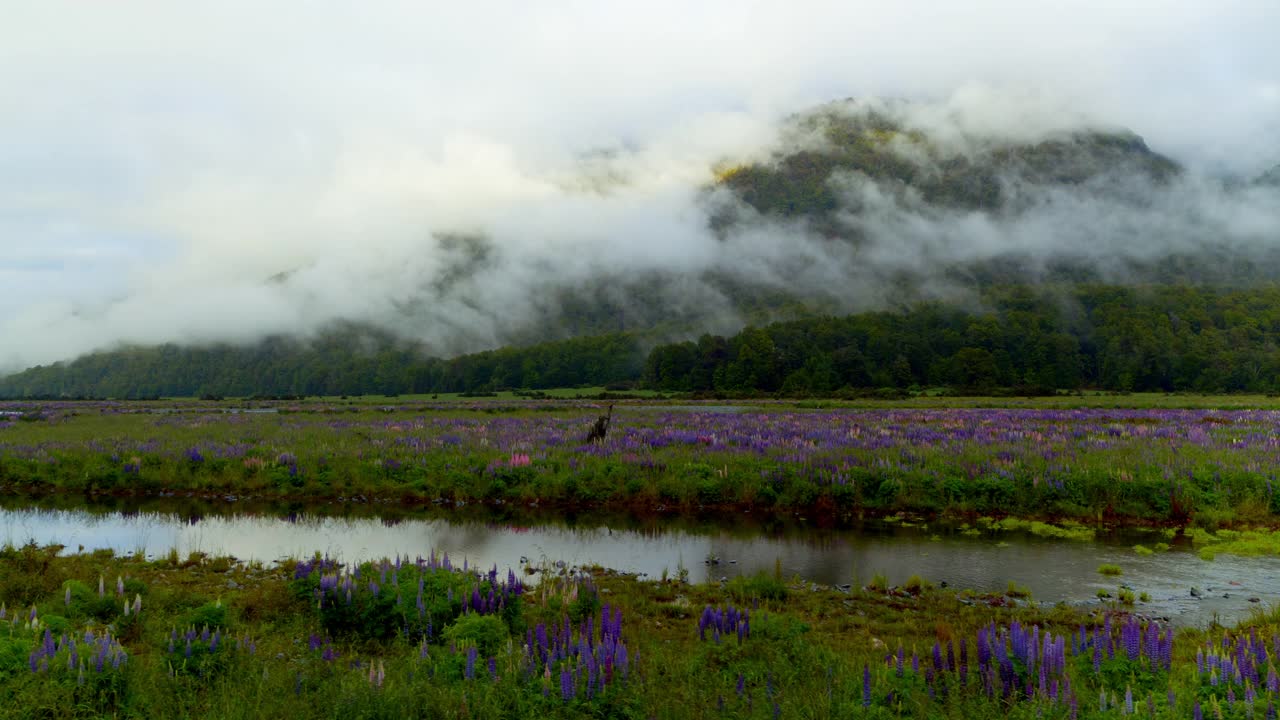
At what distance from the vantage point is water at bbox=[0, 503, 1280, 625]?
11031 mm

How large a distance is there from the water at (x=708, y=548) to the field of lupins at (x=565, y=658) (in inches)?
81.8

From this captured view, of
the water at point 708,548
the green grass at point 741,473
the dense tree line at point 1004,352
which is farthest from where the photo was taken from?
the dense tree line at point 1004,352

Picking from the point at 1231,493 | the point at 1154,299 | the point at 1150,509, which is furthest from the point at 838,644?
the point at 1154,299

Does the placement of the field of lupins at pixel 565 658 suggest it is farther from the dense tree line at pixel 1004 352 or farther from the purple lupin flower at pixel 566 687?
the dense tree line at pixel 1004 352

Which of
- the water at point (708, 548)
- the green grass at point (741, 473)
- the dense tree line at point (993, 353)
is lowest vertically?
the water at point (708, 548)

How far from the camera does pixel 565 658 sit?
627 cm

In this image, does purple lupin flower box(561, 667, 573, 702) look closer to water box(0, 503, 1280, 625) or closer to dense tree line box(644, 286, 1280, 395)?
water box(0, 503, 1280, 625)

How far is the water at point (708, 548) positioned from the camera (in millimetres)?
11031

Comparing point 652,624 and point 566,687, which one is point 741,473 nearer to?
point 652,624

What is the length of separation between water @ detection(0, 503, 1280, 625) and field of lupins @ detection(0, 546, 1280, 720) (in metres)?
2.08

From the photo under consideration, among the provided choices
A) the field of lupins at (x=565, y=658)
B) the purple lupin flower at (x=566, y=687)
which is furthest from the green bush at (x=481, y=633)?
the purple lupin flower at (x=566, y=687)

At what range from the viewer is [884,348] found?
13450cm

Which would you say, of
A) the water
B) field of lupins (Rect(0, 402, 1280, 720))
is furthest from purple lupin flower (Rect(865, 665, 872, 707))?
the water

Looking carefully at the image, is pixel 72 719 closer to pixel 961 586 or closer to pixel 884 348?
pixel 961 586
